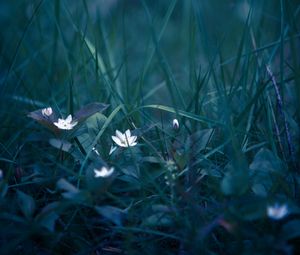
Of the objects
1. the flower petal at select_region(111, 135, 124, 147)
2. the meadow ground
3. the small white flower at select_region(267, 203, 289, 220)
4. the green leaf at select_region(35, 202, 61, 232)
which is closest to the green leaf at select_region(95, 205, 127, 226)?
the meadow ground

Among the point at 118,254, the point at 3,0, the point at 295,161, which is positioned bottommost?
the point at 118,254

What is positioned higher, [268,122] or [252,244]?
[268,122]

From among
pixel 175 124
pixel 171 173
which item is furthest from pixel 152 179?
pixel 175 124

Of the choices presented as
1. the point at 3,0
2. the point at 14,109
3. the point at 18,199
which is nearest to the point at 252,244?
the point at 18,199

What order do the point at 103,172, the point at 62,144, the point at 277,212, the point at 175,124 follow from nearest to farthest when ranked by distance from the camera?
the point at 277,212 < the point at 103,172 < the point at 62,144 < the point at 175,124

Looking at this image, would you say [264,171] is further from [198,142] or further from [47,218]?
[47,218]

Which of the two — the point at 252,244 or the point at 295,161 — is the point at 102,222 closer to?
the point at 252,244

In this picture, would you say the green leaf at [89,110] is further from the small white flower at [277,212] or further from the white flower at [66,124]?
the small white flower at [277,212]
